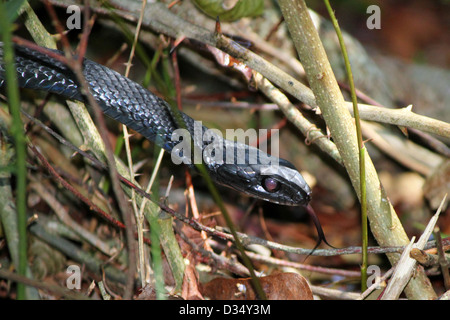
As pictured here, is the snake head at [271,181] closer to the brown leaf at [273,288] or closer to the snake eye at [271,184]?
the snake eye at [271,184]

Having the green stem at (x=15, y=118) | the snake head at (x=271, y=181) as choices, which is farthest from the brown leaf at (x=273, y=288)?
the green stem at (x=15, y=118)

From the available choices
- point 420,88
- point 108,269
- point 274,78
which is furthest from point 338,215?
point 108,269

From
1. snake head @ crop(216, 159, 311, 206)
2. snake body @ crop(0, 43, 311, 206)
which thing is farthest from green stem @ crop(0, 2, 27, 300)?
snake head @ crop(216, 159, 311, 206)

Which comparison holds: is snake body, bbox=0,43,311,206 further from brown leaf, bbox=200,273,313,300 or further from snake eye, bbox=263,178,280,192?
brown leaf, bbox=200,273,313,300

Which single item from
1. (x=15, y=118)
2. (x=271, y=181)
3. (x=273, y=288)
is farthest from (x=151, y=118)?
(x=15, y=118)

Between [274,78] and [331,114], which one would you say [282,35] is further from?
[331,114]

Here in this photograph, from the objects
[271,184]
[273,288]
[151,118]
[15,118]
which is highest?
[151,118]

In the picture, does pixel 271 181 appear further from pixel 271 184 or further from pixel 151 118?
pixel 151 118
